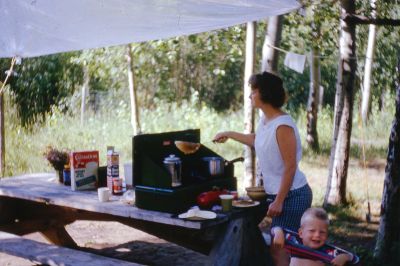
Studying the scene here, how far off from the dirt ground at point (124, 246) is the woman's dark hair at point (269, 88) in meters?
2.11

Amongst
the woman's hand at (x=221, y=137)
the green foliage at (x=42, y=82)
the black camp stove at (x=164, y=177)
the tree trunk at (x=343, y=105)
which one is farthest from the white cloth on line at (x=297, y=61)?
the green foliage at (x=42, y=82)

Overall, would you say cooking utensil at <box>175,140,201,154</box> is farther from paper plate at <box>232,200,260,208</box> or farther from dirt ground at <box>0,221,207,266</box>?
dirt ground at <box>0,221,207,266</box>

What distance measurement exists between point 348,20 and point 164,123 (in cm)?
656

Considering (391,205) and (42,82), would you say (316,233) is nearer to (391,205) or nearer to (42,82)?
(391,205)

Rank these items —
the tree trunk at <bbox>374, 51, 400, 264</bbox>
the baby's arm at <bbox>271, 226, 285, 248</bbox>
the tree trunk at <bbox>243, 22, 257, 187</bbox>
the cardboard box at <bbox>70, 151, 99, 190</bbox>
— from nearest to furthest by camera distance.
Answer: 1. the baby's arm at <bbox>271, 226, 285, 248</bbox>
2. the cardboard box at <bbox>70, 151, 99, 190</bbox>
3. the tree trunk at <bbox>374, 51, 400, 264</bbox>
4. the tree trunk at <bbox>243, 22, 257, 187</bbox>

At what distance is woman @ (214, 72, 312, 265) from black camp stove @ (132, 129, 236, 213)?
45 cm

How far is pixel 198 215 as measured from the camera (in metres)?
3.18

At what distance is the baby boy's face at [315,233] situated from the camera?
2.97m

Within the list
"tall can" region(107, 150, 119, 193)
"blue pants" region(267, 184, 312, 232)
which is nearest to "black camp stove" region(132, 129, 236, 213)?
"tall can" region(107, 150, 119, 193)

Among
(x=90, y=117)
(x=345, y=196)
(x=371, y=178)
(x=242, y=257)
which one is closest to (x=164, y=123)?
(x=90, y=117)

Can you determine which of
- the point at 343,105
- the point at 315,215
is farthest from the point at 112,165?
the point at 343,105

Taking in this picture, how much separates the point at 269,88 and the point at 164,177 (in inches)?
33.5

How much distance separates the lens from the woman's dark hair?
10.9 feet

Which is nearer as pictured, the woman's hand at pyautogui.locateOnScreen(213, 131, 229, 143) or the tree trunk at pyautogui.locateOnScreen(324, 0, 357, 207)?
the woman's hand at pyautogui.locateOnScreen(213, 131, 229, 143)
